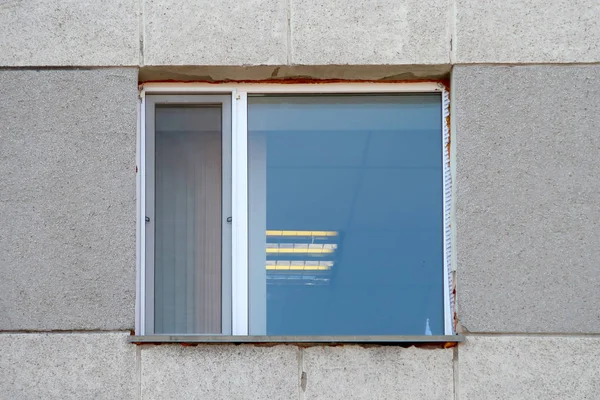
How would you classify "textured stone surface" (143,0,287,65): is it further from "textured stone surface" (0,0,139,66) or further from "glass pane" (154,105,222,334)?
"glass pane" (154,105,222,334)

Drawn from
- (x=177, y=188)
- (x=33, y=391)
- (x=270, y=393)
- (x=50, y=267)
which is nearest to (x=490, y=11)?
(x=177, y=188)

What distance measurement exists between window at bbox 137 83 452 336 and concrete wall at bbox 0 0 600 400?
6.6 inches

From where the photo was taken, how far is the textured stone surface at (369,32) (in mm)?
5312

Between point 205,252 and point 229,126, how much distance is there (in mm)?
677

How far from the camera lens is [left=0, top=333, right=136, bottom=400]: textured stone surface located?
5070mm

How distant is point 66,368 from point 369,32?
228 cm

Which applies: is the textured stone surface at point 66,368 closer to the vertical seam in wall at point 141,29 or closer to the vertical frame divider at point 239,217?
the vertical frame divider at point 239,217

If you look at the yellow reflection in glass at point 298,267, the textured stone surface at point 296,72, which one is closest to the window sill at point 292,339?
the yellow reflection in glass at point 298,267

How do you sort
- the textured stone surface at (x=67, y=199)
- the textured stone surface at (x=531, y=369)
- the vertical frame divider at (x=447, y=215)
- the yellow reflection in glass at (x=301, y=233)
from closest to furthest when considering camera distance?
the textured stone surface at (x=531, y=369) → the textured stone surface at (x=67, y=199) → the vertical frame divider at (x=447, y=215) → the yellow reflection in glass at (x=301, y=233)

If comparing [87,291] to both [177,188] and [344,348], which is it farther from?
[344,348]

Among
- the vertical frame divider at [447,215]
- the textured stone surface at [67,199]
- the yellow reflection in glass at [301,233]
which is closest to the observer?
the textured stone surface at [67,199]

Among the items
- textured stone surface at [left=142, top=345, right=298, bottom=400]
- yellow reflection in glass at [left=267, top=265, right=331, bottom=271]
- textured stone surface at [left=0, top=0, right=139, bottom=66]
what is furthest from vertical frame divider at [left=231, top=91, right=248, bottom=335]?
textured stone surface at [left=0, top=0, right=139, bottom=66]

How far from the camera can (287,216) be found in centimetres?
541

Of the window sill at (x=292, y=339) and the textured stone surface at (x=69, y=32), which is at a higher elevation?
the textured stone surface at (x=69, y=32)
